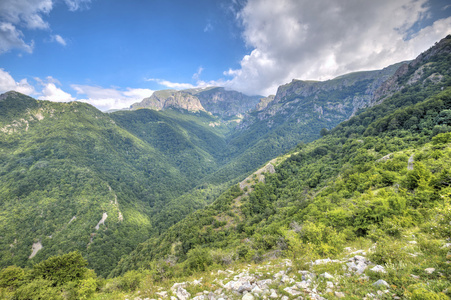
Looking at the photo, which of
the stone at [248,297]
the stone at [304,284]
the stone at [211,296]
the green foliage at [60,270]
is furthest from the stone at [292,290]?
the green foliage at [60,270]

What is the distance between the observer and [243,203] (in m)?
77.5

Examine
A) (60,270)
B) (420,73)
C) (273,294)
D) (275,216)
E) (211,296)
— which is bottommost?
(275,216)

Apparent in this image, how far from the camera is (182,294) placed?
1229cm

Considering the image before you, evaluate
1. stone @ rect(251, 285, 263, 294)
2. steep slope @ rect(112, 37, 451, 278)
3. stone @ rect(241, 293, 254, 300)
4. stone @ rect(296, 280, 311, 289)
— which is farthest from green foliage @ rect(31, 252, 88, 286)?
stone @ rect(296, 280, 311, 289)

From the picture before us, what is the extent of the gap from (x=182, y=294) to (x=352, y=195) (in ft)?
112

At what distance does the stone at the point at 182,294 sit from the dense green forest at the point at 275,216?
0.56 meters

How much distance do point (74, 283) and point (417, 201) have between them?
40.2 m

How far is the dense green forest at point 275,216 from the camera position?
1073 centimetres

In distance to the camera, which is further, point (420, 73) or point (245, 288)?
point (420, 73)

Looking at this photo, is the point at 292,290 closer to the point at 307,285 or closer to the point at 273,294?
the point at 307,285

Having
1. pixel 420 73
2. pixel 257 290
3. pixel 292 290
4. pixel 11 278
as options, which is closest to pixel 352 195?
pixel 292 290

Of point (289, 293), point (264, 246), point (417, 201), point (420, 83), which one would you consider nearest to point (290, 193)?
point (264, 246)

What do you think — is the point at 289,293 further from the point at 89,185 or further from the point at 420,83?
the point at 89,185

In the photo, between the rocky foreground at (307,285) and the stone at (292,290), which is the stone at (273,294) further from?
the stone at (292,290)
